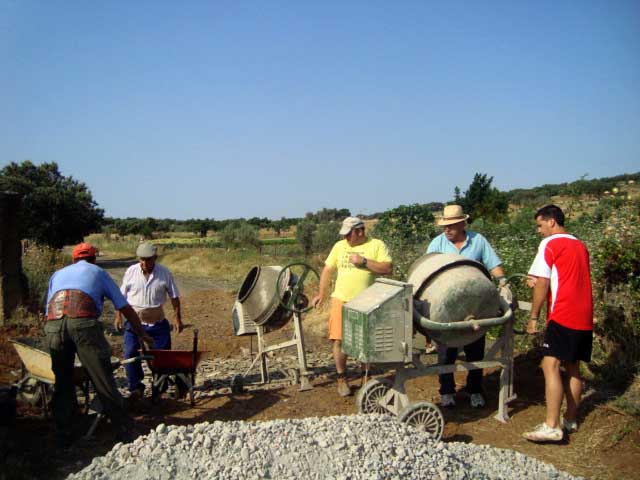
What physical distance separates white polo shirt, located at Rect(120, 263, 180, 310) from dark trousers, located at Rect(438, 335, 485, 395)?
9.40ft

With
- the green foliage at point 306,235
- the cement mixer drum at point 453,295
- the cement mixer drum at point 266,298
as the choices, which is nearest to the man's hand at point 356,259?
the cement mixer drum at point 453,295

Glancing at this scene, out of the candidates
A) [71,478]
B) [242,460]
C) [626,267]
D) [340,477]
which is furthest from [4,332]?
[626,267]

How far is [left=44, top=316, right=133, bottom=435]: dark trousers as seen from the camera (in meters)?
4.38

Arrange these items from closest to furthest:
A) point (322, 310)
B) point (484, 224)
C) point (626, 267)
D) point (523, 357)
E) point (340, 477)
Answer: point (340, 477)
point (626, 267)
point (523, 357)
point (322, 310)
point (484, 224)

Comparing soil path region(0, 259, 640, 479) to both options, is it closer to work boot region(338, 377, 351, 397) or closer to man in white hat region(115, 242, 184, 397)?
work boot region(338, 377, 351, 397)

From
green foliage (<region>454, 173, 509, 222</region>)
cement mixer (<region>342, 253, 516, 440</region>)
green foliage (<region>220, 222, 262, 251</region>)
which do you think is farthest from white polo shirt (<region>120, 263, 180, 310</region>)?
green foliage (<region>220, 222, 262, 251</region>)

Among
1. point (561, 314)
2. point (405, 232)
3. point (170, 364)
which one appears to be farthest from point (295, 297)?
point (405, 232)

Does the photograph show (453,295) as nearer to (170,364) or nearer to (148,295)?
(170,364)

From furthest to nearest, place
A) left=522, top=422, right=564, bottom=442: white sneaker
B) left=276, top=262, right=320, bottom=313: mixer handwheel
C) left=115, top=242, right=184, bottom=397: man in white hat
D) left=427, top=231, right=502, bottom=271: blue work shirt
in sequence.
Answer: left=276, top=262, right=320, bottom=313: mixer handwheel
left=115, top=242, right=184, bottom=397: man in white hat
left=427, top=231, right=502, bottom=271: blue work shirt
left=522, top=422, right=564, bottom=442: white sneaker

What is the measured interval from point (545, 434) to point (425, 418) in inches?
41.9

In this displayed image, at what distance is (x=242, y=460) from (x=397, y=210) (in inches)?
480

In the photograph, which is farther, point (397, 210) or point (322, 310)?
point (397, 210)

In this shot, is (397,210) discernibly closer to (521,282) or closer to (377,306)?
(521,282)

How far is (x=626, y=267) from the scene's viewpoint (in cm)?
591
